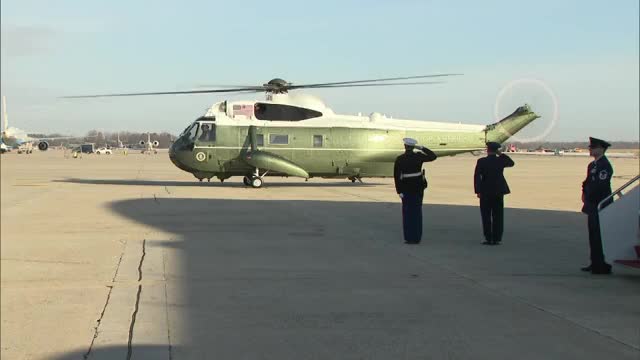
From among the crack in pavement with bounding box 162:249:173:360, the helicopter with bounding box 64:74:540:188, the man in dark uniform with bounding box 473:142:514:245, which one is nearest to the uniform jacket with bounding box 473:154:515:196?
the man in dark uniform with bounding box 473:142:514:245

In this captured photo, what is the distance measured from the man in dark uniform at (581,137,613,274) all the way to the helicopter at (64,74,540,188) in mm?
15480

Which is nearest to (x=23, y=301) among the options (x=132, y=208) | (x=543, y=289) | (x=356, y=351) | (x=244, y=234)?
(x=356, y=351)

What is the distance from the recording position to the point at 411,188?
11375 mm

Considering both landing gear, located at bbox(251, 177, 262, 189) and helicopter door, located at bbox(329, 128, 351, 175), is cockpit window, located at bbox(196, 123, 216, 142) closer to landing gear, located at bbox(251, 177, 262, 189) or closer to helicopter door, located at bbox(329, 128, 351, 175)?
landing gear, located at bbox(251, 177, 262, 189)

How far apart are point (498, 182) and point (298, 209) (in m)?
6.62

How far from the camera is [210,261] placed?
9.09 meters

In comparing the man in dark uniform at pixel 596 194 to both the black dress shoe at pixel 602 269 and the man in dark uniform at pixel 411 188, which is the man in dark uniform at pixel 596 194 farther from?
the man in dark uniform at pixel 411 188

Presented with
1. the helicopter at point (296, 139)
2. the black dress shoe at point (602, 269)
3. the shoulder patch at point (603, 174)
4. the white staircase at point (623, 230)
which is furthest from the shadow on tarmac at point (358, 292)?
the helicopter at point (296, 139)

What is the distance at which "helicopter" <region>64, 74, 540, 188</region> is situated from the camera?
80.0 feet

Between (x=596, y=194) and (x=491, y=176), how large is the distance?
261 cm

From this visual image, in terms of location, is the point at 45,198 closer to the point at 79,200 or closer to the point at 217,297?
the point at 79,200

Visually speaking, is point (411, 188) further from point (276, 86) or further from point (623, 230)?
point (276, 86)

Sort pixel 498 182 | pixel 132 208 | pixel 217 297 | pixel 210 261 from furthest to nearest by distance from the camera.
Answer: pixel 132 208, pixel 498 182, pixel 210 261, pixel 217 297

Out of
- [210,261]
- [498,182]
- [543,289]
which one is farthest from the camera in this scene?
[498,182]
